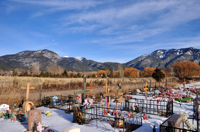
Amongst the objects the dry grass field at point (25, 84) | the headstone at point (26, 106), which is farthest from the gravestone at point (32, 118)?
the dry grass field at point (25, 84)

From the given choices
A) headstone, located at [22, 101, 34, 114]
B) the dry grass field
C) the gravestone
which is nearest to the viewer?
the gravestone

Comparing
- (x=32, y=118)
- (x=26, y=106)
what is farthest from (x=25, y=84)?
(x=32, y=118)

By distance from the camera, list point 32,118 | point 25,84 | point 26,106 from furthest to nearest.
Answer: point 25,84
point 26,106
point 32,118

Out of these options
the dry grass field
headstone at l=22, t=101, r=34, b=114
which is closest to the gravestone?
headstone at l=22, t=101, r=34, b=114

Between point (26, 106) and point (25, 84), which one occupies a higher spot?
point (25, 84)

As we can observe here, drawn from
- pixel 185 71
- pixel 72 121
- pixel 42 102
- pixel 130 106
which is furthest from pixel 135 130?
pixel 185 71

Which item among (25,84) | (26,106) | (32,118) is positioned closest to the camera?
(32,118)

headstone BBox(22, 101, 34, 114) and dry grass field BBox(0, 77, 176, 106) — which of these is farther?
dry grass field BBox(0, 77, 176, 106)

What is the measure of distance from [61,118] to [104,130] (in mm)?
3032

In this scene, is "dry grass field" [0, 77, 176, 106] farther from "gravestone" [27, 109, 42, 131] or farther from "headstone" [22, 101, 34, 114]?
"gravestone" [27, 109, 42, 131]

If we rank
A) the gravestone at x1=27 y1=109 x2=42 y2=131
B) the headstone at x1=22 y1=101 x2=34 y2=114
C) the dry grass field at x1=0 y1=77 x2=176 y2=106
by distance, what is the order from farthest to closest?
the dry grass field at x1=0 y1=77 x2=176 y2=106, the headstone at x1=22 y1=101 x2=34 y2=114, the gravestone at x1=27 y1=109 x2=42 y2=131

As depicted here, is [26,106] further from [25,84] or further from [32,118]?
[25,84]

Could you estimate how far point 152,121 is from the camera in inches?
336

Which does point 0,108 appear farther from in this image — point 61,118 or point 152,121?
point 152,121
